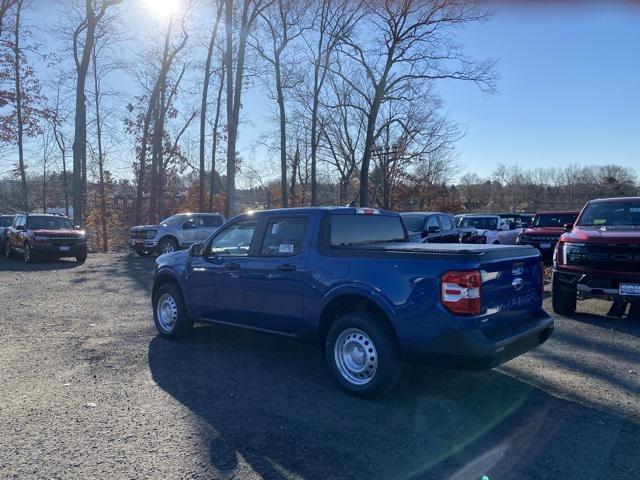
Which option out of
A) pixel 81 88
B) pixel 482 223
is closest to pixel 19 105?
pixel 81 88

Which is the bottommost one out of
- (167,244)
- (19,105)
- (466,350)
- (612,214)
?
(167,244)

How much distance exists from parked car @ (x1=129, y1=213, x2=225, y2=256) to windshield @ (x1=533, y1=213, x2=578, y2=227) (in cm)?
1207

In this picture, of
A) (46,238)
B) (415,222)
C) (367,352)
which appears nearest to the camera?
(367,352)

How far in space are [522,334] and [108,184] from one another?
43.9 meters

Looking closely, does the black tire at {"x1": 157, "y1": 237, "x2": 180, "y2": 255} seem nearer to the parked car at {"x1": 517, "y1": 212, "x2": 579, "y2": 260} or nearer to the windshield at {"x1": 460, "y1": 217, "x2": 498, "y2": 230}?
the windshield at {"x1": 460, "y1": 217, "x2": 498, "y2": 230}

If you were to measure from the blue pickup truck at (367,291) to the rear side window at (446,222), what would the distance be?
883 cm

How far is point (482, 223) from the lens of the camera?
68.8ft

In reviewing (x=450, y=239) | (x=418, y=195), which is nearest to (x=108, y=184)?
(x=418, y=195)

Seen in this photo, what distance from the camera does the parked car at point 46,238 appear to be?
1841 centimetres

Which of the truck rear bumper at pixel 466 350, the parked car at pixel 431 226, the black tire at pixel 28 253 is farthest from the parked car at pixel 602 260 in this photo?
the black tire at pixel 28 253

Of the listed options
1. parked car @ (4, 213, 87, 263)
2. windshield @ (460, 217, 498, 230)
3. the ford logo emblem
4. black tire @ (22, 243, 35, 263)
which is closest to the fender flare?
the ford logo emblem

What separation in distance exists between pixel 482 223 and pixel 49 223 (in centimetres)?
1700

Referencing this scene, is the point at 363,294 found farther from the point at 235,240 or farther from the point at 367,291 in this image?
the point at 235,240

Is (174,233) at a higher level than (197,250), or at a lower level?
lower
